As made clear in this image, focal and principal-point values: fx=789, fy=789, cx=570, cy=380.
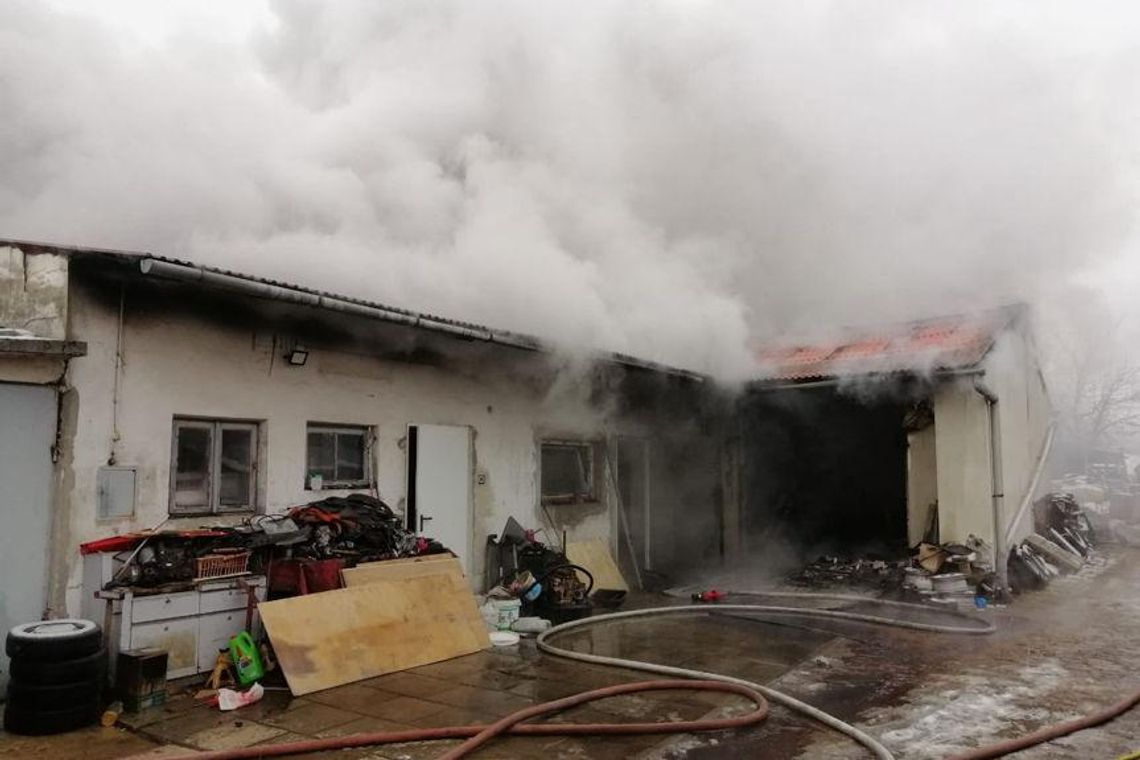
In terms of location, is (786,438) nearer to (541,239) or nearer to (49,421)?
(541,239)

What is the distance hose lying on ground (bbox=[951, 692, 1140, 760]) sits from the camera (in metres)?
4.32

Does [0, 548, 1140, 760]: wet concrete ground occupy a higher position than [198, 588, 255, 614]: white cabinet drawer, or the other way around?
[198, 588, 255, 614]: white cabinet drawer

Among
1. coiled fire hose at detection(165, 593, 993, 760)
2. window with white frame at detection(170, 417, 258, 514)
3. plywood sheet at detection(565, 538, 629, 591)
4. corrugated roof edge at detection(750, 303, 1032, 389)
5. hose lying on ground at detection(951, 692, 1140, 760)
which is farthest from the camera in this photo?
plywood sheet at detection(565, 538, 629, 591)

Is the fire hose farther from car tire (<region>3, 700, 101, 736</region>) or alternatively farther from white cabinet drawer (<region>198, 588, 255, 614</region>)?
white cabinet drawer (<region>198, 588, 255, 614</region>)

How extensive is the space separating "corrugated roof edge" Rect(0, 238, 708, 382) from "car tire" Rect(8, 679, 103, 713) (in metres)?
2.82

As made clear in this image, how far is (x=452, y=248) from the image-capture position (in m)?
9.25

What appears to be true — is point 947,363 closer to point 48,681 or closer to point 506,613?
point 506,613

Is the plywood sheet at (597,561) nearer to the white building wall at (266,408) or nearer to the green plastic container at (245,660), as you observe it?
the white building wall at (266,408)

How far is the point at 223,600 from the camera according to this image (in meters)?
6.24

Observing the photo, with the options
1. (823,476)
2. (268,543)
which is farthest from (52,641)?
(823,476)

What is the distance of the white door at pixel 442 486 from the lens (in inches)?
339

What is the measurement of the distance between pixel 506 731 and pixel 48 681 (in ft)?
9.57

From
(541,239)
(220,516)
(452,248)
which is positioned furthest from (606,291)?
(220,516)

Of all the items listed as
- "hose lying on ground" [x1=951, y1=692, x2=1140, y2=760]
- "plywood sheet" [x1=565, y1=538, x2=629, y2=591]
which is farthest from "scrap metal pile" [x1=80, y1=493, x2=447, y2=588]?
"hose lying on ground" [x1=951, y1=692, x2=1140, y2=760]
